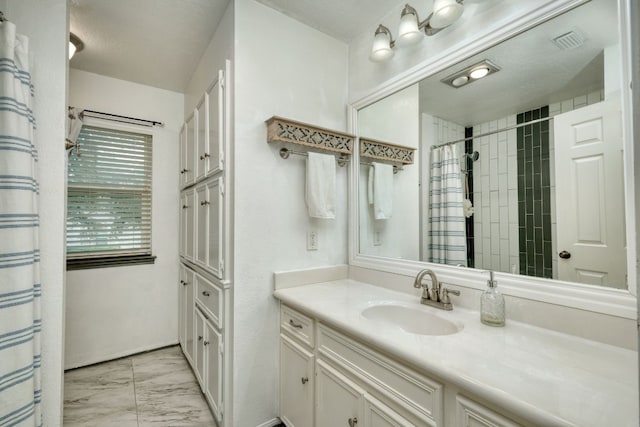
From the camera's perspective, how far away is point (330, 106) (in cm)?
200

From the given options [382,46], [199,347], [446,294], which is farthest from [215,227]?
[382,46]

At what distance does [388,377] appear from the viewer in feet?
3.38

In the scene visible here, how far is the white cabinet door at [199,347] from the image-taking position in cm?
200

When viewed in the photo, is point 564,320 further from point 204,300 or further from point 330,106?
point 204,300

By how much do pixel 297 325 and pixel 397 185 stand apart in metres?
1.02

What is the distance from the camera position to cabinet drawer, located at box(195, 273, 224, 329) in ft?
5.54

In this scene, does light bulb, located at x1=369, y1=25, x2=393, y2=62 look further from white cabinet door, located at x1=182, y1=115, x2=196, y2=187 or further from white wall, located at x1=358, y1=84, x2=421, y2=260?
white cabinet door, located at x1=182, y1=115, x2=196, y2=187


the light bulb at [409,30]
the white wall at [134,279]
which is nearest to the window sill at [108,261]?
the white wall at [134,279]

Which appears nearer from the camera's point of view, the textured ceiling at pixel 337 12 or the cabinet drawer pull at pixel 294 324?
the cabinet drawer pull at pixel 294 324

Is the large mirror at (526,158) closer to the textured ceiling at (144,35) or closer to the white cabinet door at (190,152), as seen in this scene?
the textured ceiling at (144,35)

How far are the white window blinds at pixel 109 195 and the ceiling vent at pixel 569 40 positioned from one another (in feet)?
9.99

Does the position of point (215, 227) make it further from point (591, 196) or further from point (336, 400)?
point (591, 196)

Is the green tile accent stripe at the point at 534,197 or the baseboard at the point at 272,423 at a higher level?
the green tile accent stripe at the point at 534,197

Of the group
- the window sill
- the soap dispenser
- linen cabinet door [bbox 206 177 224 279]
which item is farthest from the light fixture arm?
the window sill
